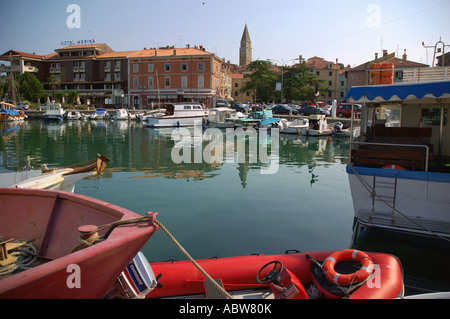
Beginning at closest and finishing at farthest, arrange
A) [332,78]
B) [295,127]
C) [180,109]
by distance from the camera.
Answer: [295,127]
[180,109]
[332,78]

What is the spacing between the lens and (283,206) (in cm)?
975

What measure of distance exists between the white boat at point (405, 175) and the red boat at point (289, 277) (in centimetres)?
229

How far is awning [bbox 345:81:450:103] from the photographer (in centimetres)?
631

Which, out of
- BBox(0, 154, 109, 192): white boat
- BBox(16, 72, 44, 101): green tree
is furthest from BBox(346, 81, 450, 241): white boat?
BBox(16, 72, 44, 101): green tree

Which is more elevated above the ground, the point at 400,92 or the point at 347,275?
the point at 400,92

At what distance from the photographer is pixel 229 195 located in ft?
35.5

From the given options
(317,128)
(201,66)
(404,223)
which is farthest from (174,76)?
(404,223)

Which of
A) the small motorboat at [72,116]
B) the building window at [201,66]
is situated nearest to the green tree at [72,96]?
the small motorboat at [72,116]

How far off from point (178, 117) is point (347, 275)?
34.3 metres

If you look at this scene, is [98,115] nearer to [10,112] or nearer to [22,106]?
[10,112]

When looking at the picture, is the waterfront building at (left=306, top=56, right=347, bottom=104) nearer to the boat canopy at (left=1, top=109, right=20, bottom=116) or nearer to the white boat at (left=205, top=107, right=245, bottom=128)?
the white boat at (left=205, top=107, right=245, bottom=128)
